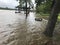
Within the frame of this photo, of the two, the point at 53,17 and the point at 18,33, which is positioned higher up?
the point at 53,17

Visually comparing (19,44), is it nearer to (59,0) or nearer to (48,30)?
(48,30)

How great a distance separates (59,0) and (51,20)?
173 centimetres

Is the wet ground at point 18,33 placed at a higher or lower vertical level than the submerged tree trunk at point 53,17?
lower

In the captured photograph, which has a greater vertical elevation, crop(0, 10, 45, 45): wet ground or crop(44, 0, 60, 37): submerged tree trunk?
crop(44, 0, 60, 37): submerged tree trunk

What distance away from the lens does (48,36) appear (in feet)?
40.3

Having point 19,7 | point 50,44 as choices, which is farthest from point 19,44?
point 19,7

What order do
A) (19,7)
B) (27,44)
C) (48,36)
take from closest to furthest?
1. (27,44)
2. (48,36)
3. (19,7)

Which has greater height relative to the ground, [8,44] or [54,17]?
[54,17]

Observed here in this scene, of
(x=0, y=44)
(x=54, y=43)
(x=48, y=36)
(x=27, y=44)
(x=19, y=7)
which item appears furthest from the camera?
(x=19, y=7)

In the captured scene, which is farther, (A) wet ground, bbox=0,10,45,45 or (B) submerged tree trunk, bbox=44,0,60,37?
(B) submerged tree trunk, bbox=44,0,60,37

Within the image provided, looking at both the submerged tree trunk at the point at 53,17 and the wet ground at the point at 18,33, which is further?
the submerged tree trunk at the point at 53,17

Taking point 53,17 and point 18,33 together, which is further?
point 18,33

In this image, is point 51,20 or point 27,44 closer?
point 27,44

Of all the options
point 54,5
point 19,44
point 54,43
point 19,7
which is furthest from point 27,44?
point 19,7
